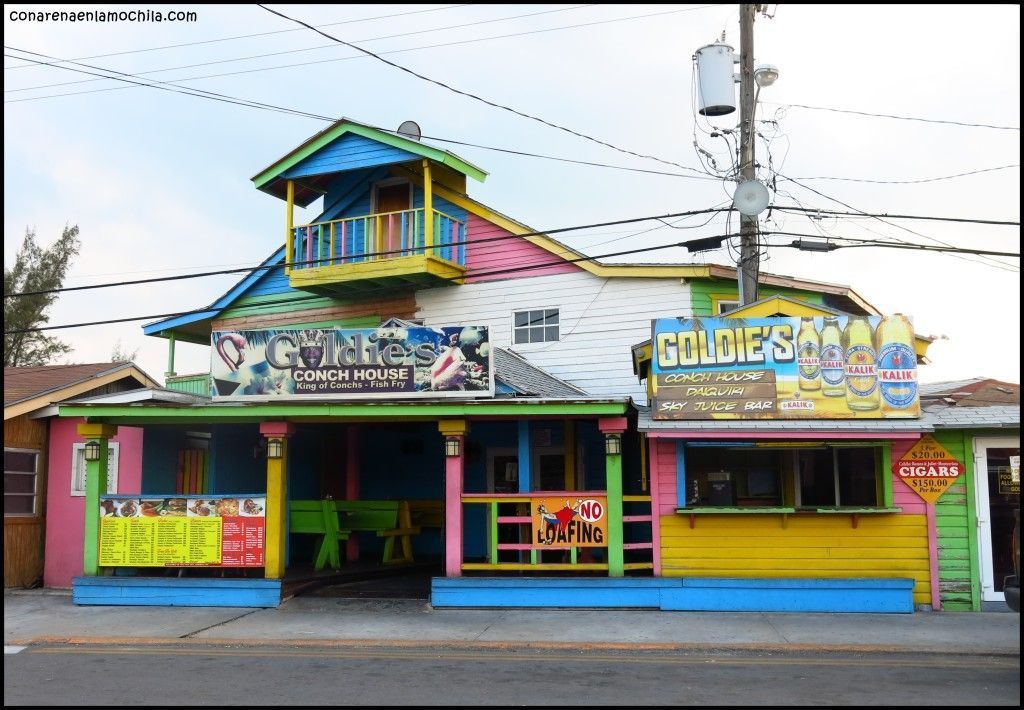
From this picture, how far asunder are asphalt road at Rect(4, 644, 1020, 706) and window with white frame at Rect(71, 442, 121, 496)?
643 centimetres

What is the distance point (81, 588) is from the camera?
14.7 m

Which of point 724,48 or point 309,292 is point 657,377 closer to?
point 724,48

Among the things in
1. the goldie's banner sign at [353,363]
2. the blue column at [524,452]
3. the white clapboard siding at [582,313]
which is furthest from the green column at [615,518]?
the white clapboard siding at [582,313]

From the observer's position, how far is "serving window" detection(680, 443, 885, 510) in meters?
14.4

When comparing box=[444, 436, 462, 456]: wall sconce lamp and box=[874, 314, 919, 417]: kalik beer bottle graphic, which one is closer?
box=[874, 314, 919, 417]: kalik beer bottle graphic

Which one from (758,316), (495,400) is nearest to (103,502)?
(495,400)

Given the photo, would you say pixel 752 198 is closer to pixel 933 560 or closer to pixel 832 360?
pixel 832 360

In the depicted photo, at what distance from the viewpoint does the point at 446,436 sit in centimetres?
1458

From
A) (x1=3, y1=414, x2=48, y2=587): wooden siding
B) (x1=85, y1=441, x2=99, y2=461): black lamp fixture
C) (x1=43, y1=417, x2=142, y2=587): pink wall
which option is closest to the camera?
(x1=85, y1=441, x2=99, y2=461): black lamp fixture

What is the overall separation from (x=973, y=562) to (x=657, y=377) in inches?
197

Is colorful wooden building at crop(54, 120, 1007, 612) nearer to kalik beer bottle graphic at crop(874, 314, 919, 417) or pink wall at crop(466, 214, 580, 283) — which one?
pink wall at crop(466, 214, 580, 283)

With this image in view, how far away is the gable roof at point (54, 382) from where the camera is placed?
17188 mm

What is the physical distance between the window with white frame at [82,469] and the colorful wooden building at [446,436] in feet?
1.72

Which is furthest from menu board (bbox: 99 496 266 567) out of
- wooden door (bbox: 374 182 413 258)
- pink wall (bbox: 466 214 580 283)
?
pink wall (bbox: 466 214 580 283)
